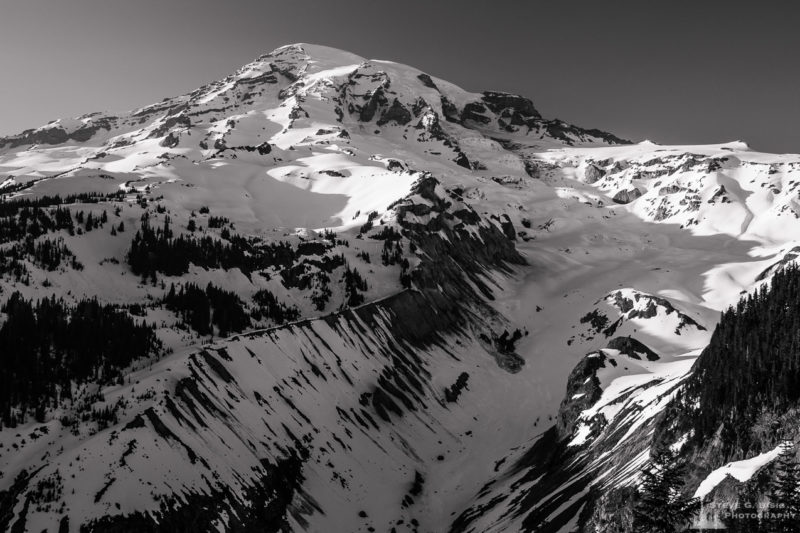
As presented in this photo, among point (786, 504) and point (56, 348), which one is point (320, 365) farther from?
point (786, 504)

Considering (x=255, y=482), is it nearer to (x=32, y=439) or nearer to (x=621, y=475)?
(x=32, y=439)

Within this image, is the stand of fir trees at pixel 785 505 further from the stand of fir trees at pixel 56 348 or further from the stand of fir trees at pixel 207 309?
the stand of fir trees at pixel 207 309

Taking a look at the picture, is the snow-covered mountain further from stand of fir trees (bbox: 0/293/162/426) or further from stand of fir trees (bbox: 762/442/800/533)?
stand of fir trees (bbox: 762/442/800/533)

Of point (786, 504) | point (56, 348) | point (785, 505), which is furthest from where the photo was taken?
point (56, 348)

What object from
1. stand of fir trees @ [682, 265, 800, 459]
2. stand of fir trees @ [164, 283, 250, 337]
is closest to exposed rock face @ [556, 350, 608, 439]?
stand of fir trees @ [682, 265, 800, 459]

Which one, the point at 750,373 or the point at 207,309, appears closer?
the point at 750,373

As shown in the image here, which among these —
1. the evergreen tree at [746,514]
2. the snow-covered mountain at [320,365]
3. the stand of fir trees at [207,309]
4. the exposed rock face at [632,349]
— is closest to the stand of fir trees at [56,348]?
the snow-covered mountain at [320,365]

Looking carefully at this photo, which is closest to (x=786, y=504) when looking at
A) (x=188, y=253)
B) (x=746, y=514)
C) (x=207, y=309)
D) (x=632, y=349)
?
(x=746, y=514)

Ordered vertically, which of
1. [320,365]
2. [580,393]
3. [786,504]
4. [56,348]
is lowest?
[320,365]

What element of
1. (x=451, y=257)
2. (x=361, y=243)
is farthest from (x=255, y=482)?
(x=451, y=257)
